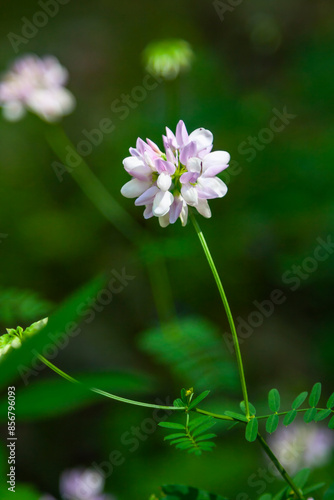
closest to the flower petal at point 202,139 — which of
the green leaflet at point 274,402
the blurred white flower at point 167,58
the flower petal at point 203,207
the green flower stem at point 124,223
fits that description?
the flower petal at point 203,207

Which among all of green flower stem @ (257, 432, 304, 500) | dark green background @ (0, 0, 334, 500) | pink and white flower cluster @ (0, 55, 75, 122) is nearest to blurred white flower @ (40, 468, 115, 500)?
dark green background @ (0, 0, 334, 500)

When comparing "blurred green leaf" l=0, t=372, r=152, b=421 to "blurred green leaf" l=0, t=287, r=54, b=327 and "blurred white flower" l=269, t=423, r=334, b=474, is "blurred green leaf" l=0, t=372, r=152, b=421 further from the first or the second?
"blurred white flower" l=269, t=423, r=334, b=474

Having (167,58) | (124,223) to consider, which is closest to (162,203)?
(167,58)

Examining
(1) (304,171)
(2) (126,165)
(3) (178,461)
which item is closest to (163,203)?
(2) (126,165)

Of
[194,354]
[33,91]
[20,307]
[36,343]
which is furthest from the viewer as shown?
[33,91]

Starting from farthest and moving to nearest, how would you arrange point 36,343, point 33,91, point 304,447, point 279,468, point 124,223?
point 124,223
point 33,91
point 304,447
point 279,468
point 36,343

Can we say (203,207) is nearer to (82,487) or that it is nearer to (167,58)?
(82,487)
